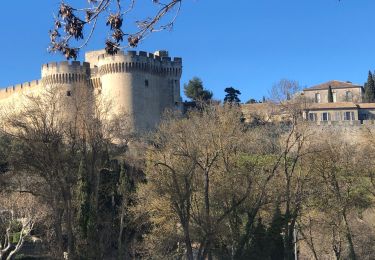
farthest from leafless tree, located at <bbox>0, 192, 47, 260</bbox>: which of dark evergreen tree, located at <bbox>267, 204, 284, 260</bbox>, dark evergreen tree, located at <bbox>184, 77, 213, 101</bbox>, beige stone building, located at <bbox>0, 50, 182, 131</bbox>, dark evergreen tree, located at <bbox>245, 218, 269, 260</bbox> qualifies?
dark evergreen tree, located at <bbox>184, 77, 213, 101</bbox>

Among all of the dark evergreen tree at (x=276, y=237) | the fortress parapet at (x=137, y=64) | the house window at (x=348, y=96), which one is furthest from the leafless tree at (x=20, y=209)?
the house window at (x=348, y=96)

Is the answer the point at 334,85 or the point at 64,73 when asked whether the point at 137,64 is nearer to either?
the point at 64,73

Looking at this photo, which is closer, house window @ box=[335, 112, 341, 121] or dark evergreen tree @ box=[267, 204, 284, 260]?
dark evergreen tree @ box=[267, 204, 284, 260]

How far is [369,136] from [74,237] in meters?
15.0

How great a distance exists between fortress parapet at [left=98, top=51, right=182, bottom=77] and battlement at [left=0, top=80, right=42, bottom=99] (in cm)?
768

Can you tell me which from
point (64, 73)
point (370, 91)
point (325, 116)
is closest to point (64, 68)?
point (64, 73)

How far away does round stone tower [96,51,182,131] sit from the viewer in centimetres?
5138

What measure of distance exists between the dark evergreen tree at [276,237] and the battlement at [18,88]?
3776 centimetres

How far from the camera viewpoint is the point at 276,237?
2312cm

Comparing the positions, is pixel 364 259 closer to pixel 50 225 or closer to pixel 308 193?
pixel 308 193


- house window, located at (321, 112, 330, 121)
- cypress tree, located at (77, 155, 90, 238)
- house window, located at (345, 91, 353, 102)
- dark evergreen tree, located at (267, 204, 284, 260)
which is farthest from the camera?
house window, located at (345, 91, 353, 102)

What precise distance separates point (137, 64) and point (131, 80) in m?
1.69

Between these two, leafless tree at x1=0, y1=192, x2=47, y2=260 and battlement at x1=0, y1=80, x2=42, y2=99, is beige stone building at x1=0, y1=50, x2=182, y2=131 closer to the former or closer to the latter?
battlement at x1=0, y1=80, x2=42, y2=99

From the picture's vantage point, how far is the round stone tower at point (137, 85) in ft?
169
